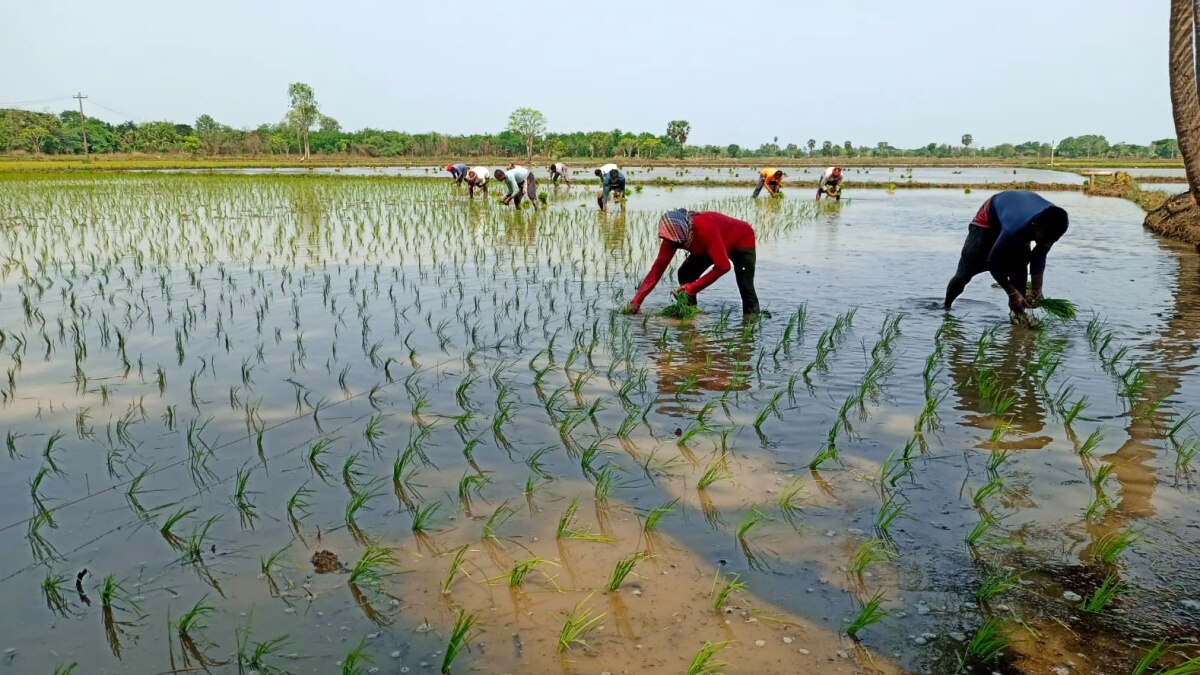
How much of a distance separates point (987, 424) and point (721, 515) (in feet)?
6.10

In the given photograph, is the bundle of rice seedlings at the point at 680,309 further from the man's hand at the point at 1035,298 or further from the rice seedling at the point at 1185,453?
the rice seedling at the point at 1185,453

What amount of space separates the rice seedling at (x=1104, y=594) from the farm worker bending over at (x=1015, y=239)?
378 centimetres

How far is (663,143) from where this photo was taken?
74688 millimetres

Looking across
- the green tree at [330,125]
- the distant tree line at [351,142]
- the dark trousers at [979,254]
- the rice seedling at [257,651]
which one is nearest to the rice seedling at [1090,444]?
the dark trousers at [979,254]

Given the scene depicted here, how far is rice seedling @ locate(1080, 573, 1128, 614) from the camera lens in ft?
7.67

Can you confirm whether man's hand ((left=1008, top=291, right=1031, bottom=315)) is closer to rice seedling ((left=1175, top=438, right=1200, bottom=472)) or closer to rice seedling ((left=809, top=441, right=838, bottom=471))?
rice seedling ((left=1175, top=438, right=1200, bottom=472))

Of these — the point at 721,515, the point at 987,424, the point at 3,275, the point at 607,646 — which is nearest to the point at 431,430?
the point at 721,515

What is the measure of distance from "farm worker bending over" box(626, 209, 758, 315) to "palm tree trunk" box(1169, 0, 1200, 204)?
13.8 ft

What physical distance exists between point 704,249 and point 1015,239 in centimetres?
235

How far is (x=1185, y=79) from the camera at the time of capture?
22.8 ft

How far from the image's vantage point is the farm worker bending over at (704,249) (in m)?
6.12

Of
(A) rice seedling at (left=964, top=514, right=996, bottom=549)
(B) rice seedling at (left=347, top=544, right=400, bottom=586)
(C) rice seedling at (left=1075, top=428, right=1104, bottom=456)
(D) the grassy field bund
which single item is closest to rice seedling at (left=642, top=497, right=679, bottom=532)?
(B) rice seedling at (left=347, top=544, right=400, bottom=586)

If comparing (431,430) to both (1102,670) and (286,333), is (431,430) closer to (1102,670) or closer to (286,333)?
(286,333)

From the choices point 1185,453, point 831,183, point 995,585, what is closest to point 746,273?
point 1185,453
